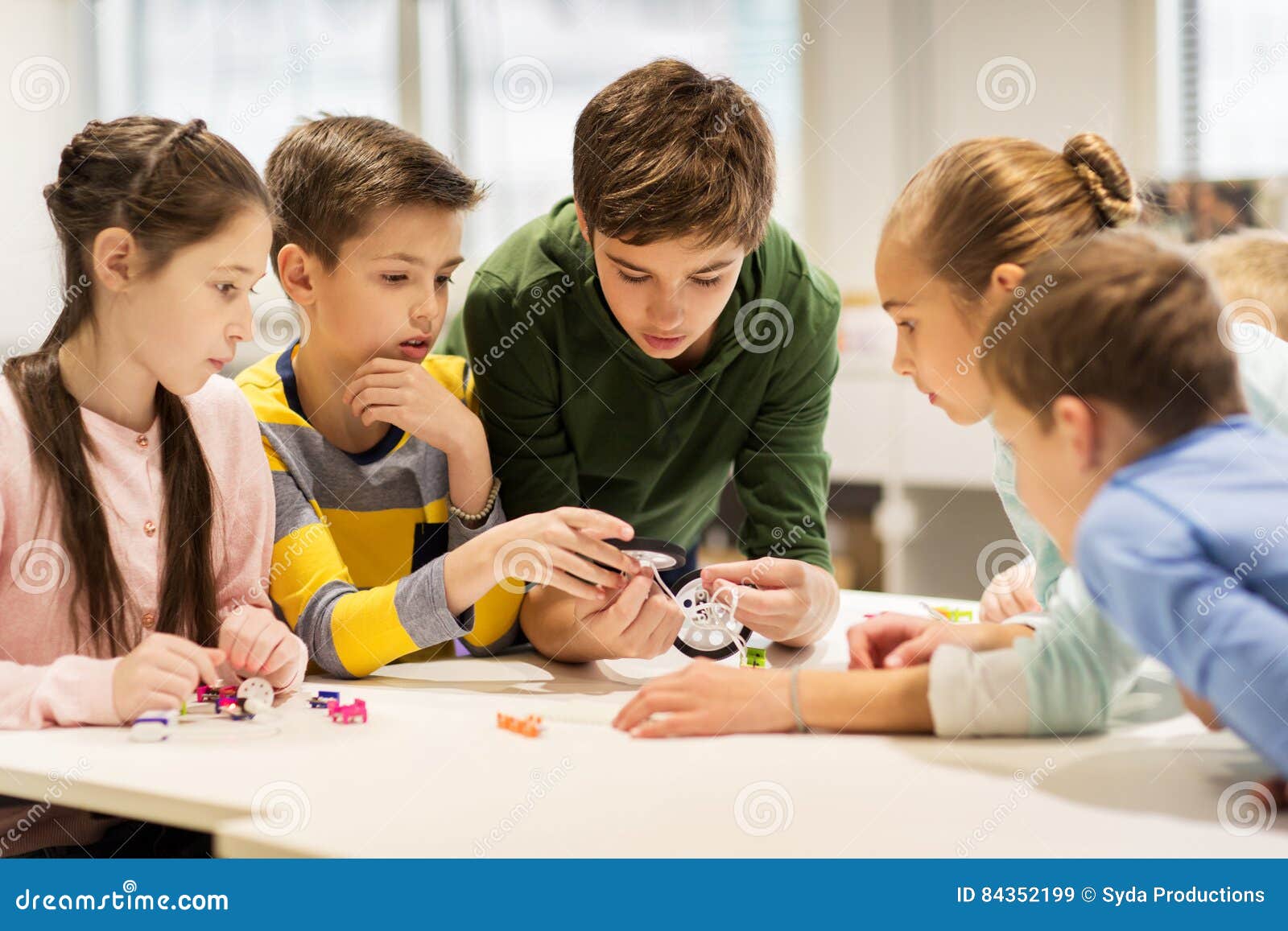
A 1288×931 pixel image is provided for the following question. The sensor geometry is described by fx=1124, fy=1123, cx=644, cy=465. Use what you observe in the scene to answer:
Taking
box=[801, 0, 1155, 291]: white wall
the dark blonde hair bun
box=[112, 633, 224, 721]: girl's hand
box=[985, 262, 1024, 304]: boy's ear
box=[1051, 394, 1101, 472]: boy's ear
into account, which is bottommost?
box=[112, 633, 224, 721]: girl's hand

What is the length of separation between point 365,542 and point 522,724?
0.48 metres

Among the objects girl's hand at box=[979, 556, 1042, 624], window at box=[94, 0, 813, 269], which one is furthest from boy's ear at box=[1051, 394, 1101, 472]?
window at box=[94, 0, 813, 269]

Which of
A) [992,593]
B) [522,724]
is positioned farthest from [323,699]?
[992,593]

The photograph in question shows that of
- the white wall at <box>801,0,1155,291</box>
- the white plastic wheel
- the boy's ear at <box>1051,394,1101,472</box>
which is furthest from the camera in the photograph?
the white wall at <box>801,0,1155,291</box>

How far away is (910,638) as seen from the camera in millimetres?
1159

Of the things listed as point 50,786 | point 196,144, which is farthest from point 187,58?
point 50,786

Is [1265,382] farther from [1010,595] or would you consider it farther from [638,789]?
[638,789]

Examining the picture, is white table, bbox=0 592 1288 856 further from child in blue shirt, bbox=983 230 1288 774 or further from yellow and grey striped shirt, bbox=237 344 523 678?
yellow and grey striped shirt, bbox=237 344 523 678

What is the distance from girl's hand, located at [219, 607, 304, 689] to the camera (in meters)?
1.14

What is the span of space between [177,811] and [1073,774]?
702 mm

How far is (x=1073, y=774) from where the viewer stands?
90cm

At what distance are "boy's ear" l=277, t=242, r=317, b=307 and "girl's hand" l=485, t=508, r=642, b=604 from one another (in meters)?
0.44

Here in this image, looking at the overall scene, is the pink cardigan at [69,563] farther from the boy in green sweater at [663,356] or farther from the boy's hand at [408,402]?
the boy in green sweater at [663,356]

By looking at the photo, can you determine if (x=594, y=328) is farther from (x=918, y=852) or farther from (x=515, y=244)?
(x=918, y=852)
